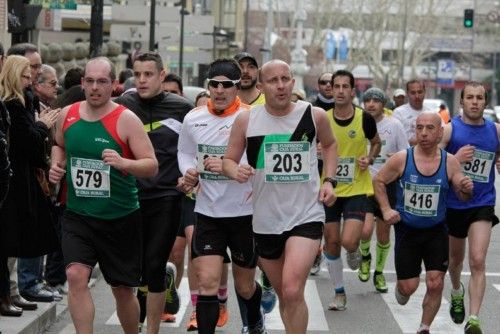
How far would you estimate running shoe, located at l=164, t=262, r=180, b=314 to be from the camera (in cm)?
1096

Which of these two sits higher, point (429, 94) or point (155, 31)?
point (155, 31)

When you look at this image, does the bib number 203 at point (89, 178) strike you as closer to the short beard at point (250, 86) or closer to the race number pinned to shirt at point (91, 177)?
the race number pinned to shirt at point (91, 177)

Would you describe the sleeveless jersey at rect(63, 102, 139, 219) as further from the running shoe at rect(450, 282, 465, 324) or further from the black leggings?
the running shoe at rect(450, 282, 465, 324)

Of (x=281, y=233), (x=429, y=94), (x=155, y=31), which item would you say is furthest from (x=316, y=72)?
(x=281, y=233)

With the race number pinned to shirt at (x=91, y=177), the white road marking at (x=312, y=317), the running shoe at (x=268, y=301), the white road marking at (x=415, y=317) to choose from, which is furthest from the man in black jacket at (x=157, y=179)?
the white road marking at (x=415, y=317)

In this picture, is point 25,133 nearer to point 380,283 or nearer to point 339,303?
point 339,303

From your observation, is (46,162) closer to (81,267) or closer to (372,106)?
(81,267)

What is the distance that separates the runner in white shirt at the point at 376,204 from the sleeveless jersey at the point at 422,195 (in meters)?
2.99

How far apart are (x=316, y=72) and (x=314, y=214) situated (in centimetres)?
8470

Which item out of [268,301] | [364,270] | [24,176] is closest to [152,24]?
[364,270]

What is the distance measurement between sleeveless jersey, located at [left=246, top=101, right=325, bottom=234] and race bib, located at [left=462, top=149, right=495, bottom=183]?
7.92ft

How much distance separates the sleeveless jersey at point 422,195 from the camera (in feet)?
35.5

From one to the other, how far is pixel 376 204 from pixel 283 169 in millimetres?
5036

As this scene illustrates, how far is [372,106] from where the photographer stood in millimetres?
15180
